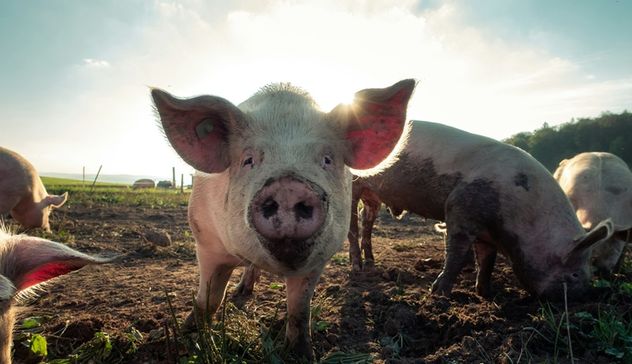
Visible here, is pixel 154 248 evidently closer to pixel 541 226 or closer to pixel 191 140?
pixel 191 140

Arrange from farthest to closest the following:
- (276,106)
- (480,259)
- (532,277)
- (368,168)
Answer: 1. (480,259)
2. (532,277)
3. (368,168)
4. (276,106)

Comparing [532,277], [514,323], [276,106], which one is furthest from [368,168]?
[532,277]

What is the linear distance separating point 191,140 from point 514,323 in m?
2.73

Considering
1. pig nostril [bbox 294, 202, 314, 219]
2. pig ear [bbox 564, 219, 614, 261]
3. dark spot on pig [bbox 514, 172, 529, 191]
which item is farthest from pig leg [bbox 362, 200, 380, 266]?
pig nostril [bbox 294, 202, 314, 219]

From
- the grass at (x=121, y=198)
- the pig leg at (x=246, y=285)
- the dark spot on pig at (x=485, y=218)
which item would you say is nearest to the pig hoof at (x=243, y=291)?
the pig leg at (x=246, y=285)

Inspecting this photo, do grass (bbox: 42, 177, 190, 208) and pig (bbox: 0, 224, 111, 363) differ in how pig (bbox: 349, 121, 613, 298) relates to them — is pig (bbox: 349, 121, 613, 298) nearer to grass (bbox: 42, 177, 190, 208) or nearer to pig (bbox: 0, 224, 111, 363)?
pig (bbox: 0, 224, 111, 363)

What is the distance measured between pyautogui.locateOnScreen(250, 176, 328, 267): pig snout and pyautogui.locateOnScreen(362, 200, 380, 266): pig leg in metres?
4.13

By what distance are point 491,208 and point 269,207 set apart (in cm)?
318

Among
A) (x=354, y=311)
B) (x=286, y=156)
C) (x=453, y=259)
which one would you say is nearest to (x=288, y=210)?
(x=286, y=156)

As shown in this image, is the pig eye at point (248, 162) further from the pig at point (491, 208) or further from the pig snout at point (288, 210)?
the pig at point (491, 208)

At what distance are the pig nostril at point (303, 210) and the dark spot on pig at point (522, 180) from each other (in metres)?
3.22

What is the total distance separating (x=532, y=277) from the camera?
13.2 ft

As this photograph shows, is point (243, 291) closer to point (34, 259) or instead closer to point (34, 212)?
point (34, 259)

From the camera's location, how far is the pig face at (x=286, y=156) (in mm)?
1997
